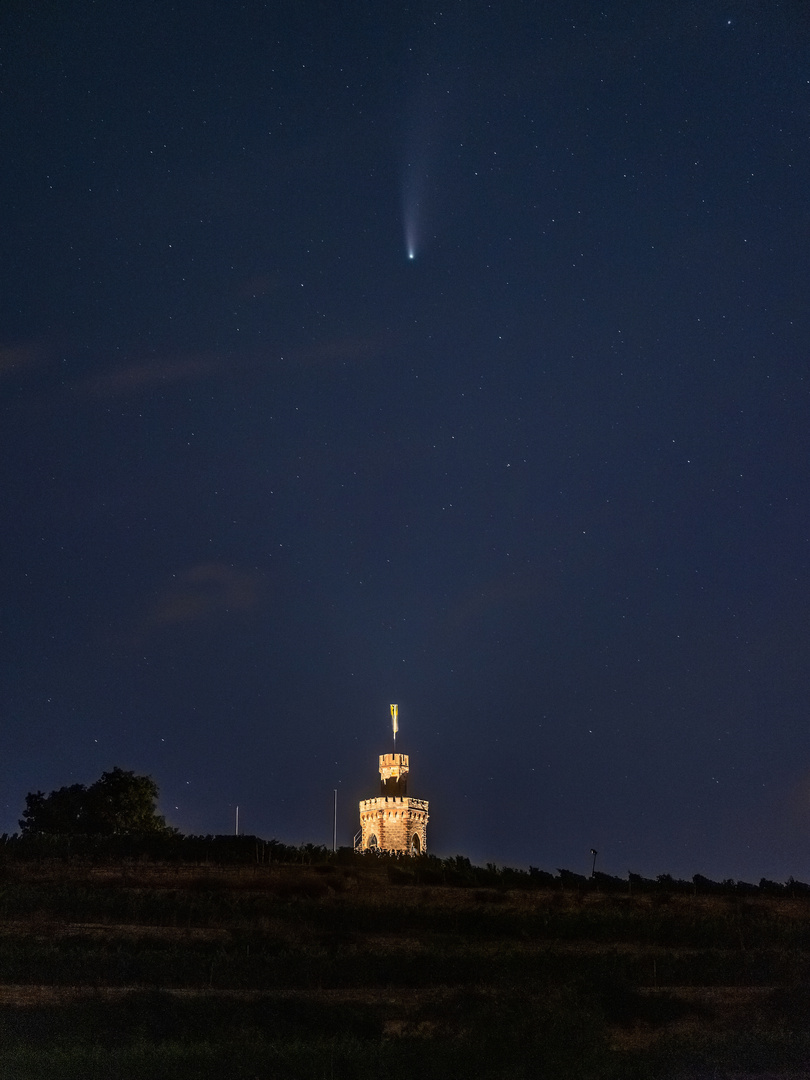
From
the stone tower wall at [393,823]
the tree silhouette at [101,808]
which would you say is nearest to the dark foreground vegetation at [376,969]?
the tree silhouette at [101,808]

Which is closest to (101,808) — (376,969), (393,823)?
(393,823)

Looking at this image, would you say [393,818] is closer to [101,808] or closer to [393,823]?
[393,823]

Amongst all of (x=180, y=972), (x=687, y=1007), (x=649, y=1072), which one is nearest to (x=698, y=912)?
(x=687, y=1007)

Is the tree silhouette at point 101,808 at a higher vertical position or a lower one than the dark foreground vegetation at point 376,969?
higher

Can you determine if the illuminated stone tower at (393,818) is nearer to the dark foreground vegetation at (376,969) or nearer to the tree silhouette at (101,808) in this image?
the tree silhouette at (101,808)

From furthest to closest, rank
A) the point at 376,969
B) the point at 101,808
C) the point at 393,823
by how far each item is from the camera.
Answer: the point at 393,823 < the point at 101,808 < the point at 376,969

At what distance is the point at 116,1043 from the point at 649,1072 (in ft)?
45.6

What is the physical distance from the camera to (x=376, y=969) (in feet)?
140

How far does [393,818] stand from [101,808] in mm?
20750

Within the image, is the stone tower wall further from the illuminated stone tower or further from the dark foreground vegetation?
the dark foreground vegetation

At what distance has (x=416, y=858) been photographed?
68.3 meters

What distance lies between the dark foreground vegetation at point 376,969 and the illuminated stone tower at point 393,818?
27366 mm

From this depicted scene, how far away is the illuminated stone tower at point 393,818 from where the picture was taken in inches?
3462

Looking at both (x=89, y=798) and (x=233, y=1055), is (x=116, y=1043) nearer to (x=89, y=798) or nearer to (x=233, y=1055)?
(x=233, y=1055)
